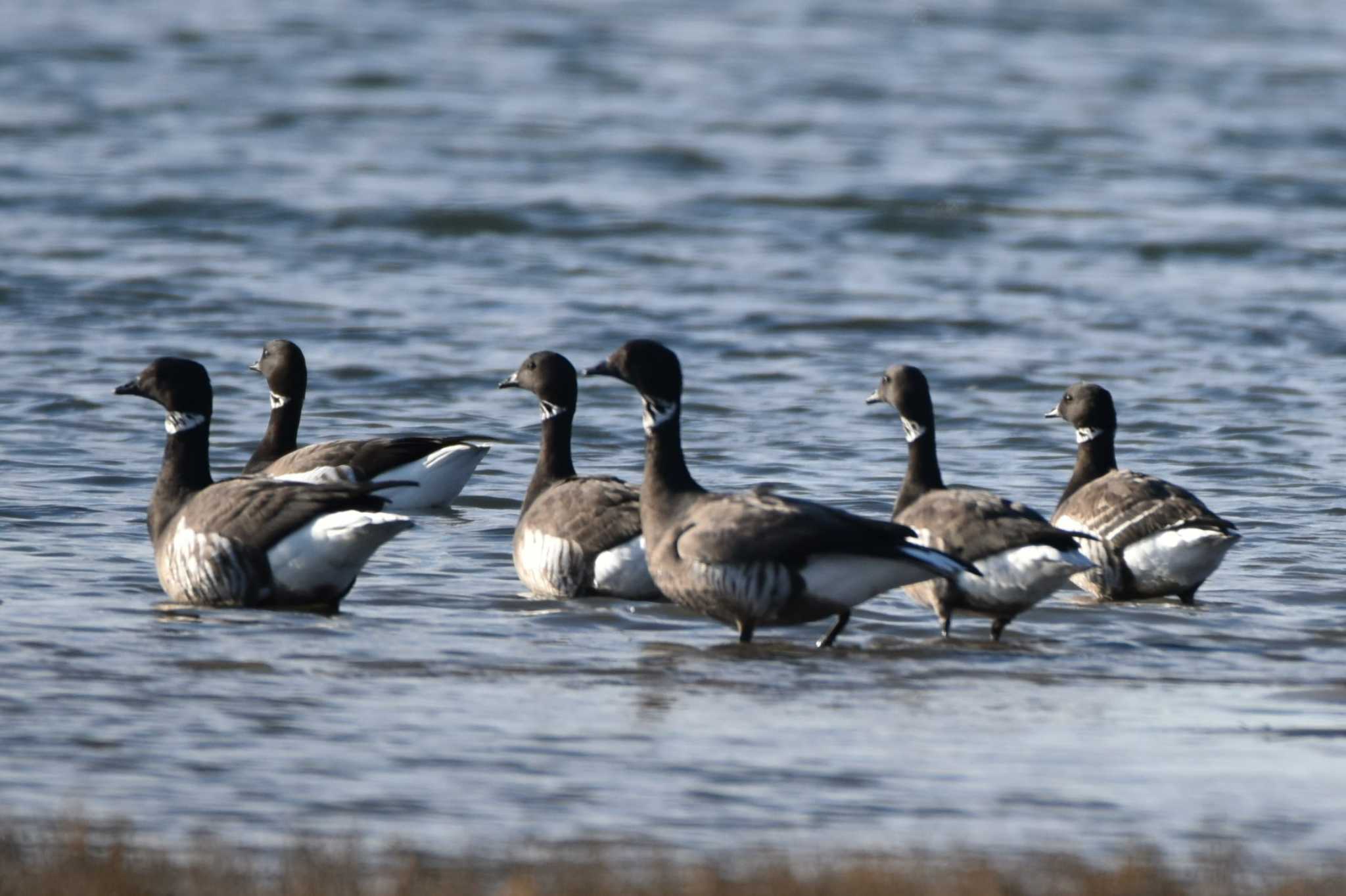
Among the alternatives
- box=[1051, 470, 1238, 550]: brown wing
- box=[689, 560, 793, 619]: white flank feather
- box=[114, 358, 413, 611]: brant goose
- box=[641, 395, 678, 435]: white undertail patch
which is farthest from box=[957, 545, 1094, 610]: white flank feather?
box=[114, 358, 413, 611]: brant goose

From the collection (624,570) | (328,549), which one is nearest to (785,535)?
(624,570)

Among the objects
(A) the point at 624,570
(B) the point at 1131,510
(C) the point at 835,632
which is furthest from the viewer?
(B) the point at 1131,510

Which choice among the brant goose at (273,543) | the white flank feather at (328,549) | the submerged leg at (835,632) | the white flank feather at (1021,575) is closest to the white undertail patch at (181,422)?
the brant goose at (273,543)

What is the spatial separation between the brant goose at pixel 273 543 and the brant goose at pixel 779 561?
4.97ft

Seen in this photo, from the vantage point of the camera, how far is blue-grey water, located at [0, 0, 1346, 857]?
8.33 m

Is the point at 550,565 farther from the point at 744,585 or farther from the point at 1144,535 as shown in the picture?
the point at 1144,535

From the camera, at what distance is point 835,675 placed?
33.7 ft

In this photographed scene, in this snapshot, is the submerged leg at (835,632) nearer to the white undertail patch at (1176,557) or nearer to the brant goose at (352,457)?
the white undertail patch at (1176,557)

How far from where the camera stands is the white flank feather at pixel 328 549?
36.8ft

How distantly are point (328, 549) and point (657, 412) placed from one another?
6.27 ft

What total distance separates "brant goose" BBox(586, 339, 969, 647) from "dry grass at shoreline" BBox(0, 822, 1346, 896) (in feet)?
10.7

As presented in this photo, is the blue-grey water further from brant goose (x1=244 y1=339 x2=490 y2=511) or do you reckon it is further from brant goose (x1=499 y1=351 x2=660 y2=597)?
brant goose (x1=244 y1=339 x2=490 y2=511)

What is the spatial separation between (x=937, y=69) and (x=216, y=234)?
72.9 ft

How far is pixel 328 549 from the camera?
36.9ft
